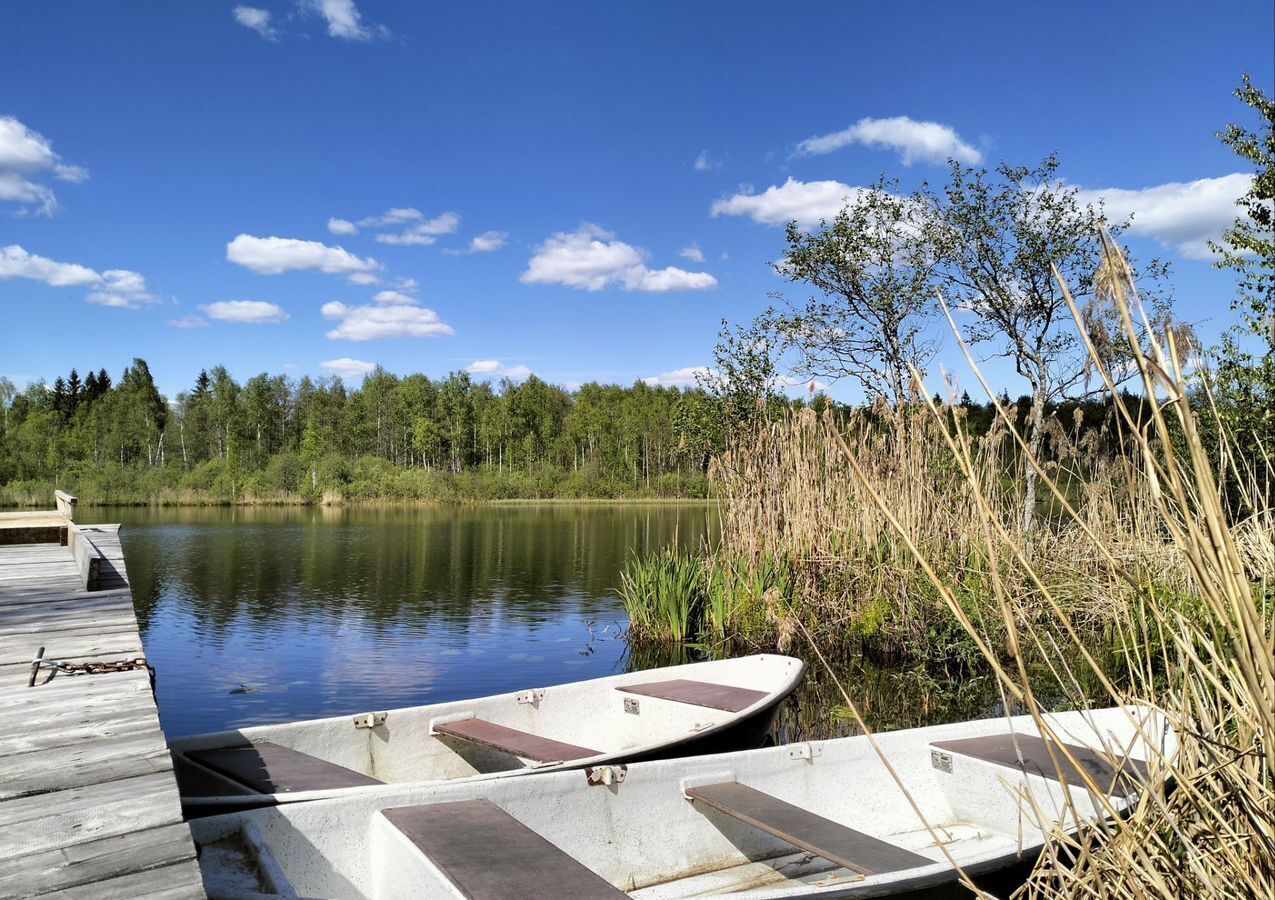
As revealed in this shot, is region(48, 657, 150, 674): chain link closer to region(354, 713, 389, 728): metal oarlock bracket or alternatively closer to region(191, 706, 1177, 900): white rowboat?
region(191, 706, 1177, 900): white rowboat

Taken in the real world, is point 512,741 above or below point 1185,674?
below

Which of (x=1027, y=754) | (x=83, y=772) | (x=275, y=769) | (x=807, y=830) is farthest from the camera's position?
(x=1027, y=754)

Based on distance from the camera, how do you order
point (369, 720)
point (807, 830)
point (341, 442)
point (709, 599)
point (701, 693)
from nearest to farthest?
point (807, 830) < point (369, 720) < point (701, 693) < point (709, 599) < point (341, 442)

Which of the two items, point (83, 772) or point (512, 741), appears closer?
point (83, 772)

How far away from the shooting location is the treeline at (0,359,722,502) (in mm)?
44781

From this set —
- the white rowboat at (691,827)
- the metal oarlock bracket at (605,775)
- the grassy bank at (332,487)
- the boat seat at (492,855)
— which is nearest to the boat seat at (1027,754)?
the white rowboat at (691,827)

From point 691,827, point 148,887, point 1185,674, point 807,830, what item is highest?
point 1185,674

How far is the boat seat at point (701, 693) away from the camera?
19.6 feet

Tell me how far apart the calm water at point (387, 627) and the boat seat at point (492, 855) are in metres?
4.20

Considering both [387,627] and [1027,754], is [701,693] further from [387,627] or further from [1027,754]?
[387,627]

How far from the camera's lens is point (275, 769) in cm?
437

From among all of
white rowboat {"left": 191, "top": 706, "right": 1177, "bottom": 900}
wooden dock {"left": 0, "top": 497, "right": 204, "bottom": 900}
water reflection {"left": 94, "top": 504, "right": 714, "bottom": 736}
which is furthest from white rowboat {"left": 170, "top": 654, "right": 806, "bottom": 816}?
water reflection {"left": 94, "top": 504, "right": 714, "bottom": 736}

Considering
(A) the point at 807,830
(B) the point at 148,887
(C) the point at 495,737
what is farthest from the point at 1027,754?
(B) the point at 148,887

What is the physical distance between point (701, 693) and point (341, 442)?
183 feet
